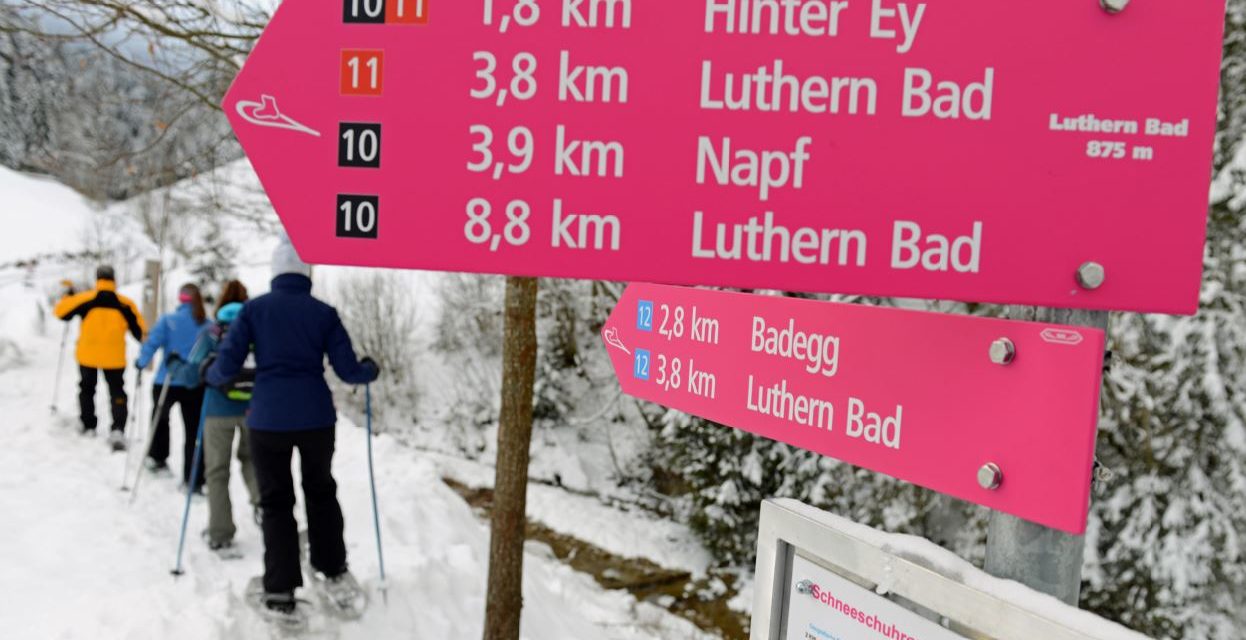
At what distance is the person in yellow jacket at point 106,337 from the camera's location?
810cm

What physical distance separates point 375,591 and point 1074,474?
462cm

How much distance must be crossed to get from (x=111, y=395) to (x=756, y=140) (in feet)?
29.0

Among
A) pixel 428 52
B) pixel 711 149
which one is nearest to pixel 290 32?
pixel 428 52

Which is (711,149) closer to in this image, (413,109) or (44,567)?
(413,109)

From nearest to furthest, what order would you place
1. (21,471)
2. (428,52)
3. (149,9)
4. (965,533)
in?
(428,52) → (149,9) → (21,471) → (965,533)

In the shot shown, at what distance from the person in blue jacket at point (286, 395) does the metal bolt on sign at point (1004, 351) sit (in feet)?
12.1

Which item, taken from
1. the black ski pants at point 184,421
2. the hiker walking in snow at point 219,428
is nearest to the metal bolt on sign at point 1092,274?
the hiker walking in snow at point 219,428

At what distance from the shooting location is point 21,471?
669 cm

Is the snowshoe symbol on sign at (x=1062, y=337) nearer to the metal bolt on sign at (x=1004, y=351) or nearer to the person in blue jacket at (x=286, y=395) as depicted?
the metal bolt on sign at (x=1004, y=351)

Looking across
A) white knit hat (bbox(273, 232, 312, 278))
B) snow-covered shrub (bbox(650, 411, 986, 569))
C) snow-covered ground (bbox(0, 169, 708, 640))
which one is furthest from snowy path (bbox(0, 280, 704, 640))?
snow-covered shrub (bbox(650, 411, 986, 569))

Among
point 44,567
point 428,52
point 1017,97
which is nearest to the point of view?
point 1017,97

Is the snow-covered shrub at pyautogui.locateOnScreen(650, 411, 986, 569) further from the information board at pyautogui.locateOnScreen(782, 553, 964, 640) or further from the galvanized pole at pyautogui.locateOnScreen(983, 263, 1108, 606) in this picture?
the galvanized pole at pyautogui.locateOnScreen(983, 263, 1108, 606)

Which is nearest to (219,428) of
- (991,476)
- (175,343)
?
(175,343)

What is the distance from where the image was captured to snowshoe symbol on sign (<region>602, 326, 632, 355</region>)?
6.51 feet
